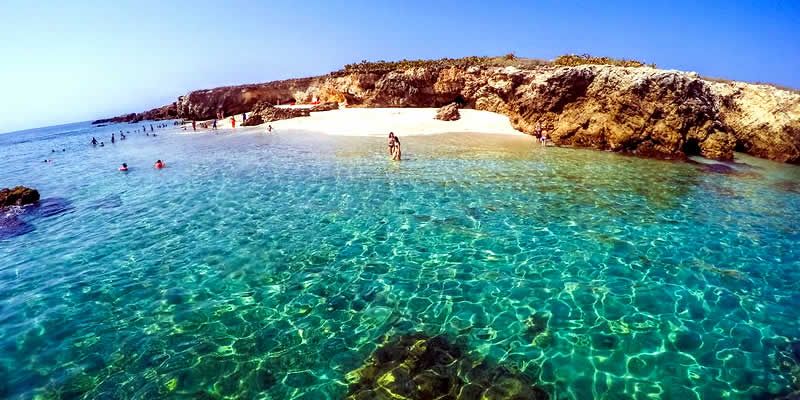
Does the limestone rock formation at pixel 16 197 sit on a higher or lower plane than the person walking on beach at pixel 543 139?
lower

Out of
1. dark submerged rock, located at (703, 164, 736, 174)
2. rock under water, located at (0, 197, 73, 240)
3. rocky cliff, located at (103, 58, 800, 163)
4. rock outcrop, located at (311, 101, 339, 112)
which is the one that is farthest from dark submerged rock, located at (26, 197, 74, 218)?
rock outcrop, located at (311, 101, 339, 112)

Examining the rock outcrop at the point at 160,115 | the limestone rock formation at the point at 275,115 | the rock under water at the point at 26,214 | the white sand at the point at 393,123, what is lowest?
the rock under water at the point at 26,214

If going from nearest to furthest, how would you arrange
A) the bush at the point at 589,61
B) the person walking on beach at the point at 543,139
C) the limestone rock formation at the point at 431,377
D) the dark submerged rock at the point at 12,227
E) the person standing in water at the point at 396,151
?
the limestone rock formation at the point at 431,377, the dark submerged rock at the point at 12,227, the person standing in water at the point at 396,151, the person walking on beach at the point at 543,139, the bush at the point at 589,61

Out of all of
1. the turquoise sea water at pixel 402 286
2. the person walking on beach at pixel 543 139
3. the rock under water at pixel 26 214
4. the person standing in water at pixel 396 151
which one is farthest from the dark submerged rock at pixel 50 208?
the person walking on beach at pixel 543 139

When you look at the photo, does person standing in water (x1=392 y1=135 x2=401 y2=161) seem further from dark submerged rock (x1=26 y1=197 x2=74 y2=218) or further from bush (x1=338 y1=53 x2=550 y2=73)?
bush (x1=338 y1=53 x2=550 y2=73)

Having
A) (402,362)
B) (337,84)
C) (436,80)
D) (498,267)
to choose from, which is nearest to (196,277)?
(402,362)

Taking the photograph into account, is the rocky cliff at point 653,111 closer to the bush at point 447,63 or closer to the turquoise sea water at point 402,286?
the bush at point 447,63

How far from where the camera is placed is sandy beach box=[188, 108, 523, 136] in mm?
36844

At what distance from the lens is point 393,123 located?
40.8 meters

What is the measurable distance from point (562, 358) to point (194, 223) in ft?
42.5

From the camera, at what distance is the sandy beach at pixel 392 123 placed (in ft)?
121

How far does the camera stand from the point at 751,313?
8.22 meters

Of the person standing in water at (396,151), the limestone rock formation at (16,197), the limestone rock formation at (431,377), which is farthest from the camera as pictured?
the person standing in water at (396,151)

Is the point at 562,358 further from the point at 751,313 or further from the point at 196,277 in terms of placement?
the point at 196,277
